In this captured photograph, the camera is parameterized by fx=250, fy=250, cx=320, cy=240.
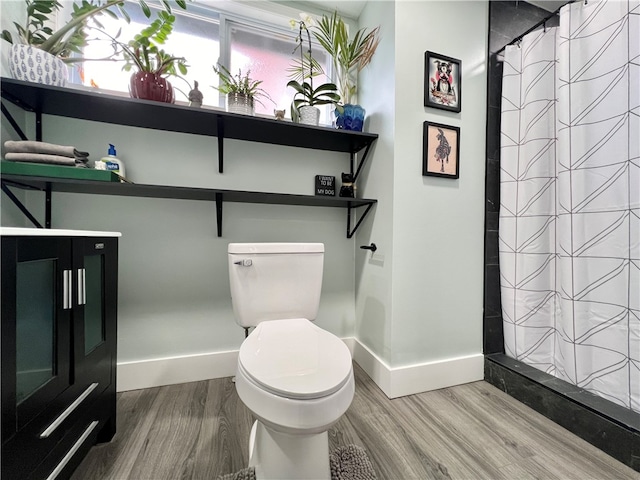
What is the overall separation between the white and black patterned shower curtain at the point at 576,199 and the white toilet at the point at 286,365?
1.10 m

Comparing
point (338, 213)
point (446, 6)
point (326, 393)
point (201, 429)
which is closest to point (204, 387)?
point (201, 429)

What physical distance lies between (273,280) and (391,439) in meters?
0.81

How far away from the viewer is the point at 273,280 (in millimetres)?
1185

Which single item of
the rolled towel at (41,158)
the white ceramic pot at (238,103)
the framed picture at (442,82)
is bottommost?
the rolled towel at (41,158)

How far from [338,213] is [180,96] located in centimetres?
113

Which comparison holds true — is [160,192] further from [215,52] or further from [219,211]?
[215,52]

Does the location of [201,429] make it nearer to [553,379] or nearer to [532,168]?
[553,379]

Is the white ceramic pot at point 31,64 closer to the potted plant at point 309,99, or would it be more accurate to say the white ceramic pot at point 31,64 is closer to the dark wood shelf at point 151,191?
the dark wood shelf at point 151,191

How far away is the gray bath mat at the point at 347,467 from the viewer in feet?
2.70

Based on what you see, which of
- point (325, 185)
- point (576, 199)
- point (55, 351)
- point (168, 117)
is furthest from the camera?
point (325, 185)

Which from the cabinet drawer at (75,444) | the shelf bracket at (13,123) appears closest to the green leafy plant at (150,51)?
the shelf bracket at (13,123)

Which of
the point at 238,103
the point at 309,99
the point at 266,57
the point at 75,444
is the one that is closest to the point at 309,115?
the point at 309,99

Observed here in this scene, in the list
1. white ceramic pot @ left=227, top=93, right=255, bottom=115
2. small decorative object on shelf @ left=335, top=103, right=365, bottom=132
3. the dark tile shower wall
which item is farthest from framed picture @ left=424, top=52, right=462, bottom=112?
white ceramic pot @ left=227, top=93, right=255, bottom=115

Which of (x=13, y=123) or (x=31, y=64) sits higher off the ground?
(x=31, y=64)
